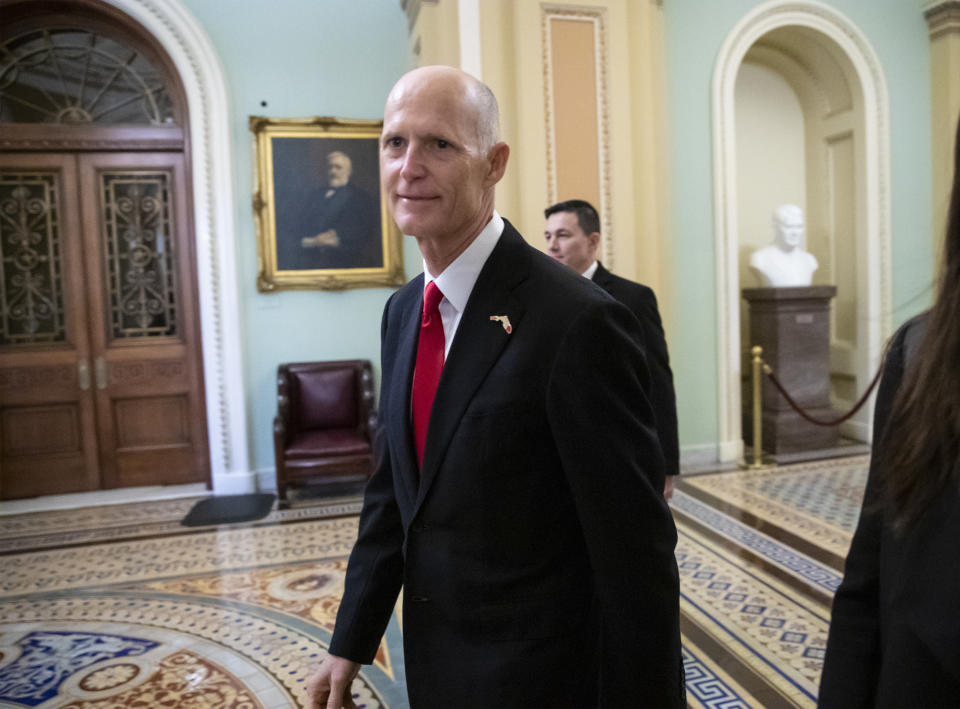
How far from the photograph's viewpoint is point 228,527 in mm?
5043

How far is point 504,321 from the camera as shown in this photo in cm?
120

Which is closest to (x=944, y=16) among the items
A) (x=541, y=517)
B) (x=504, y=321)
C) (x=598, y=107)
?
(x=598, y=107)

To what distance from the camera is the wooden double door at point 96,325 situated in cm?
585

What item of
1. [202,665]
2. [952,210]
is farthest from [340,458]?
[952,210]

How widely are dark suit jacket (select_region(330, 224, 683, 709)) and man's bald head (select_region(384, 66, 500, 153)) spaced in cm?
24

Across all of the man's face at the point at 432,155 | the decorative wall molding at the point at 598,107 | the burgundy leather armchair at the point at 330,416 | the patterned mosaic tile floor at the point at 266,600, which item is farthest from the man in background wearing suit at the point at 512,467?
the burgundy leather armchair at the point at 330,416

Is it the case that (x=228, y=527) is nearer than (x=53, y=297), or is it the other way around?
(x=228, y=527)

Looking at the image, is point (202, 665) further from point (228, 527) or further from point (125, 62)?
point (125, 62)

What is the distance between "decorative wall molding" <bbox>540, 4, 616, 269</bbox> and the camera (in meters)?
5.41

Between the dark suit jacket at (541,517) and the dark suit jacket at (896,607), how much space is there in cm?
29

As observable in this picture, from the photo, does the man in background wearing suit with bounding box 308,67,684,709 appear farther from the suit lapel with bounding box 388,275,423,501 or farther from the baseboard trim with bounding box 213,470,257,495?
the baseboard trim with bounding box 213,470,257,495

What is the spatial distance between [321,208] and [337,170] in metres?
0.36

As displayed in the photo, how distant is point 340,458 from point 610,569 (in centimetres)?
467

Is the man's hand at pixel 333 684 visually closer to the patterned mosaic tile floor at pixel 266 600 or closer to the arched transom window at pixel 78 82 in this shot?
the patterned mosaic tile floor at pixel 266 600
